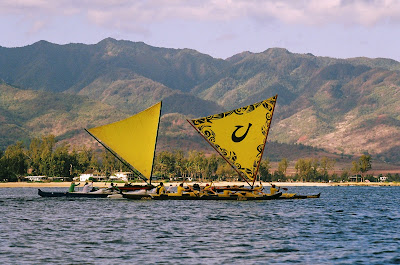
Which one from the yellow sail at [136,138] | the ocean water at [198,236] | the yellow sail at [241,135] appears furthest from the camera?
the yellow sail at [136,138]

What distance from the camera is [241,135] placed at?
78438 millimetres

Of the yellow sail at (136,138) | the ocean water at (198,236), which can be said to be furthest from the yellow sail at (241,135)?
the yellow sail at (136,138)

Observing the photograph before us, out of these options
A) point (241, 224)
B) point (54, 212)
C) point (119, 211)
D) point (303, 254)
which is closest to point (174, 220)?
point (241, 224)

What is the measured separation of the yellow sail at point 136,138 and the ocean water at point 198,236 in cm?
1022

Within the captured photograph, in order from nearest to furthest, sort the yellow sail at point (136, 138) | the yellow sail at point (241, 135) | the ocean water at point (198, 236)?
the ocean water at point (198, 236) → the yellow sail at point (241, 135) → the yellow sail at point (136, 138)

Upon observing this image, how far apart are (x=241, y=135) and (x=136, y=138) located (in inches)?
533

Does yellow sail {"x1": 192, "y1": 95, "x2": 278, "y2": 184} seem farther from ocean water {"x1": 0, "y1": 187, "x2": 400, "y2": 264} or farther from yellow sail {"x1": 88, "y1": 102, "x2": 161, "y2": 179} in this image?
yellow sail {"x1": 88, "y1": 102, "x2": 161, "y2": 179}

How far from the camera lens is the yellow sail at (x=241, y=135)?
3083 inches

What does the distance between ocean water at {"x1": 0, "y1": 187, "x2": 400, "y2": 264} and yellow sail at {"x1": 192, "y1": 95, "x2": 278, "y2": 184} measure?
20.8ft

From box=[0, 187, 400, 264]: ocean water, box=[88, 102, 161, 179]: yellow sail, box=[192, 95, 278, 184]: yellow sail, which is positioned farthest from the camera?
box=[88, 102, 161, 179]: yellow sail

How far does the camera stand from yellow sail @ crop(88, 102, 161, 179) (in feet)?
272

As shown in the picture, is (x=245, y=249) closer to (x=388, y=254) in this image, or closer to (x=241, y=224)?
(x=388, y=254)

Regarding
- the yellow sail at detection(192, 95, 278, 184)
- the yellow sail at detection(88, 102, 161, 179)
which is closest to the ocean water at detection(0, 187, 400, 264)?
the yellow sail at detection(192, 95, 278, 184)

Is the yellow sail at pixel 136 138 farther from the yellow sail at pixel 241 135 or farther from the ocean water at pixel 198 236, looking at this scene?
the ocean water at pixel 198 236
